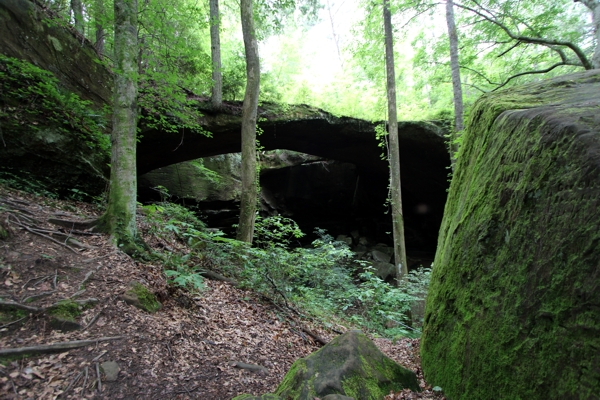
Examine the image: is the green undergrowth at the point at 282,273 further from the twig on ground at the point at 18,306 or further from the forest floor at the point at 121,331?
the twig on ground at the point at 18,306

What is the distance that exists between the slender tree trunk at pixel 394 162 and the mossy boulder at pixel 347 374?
22.0 feet

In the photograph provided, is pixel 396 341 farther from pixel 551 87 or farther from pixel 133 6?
pixel 133 6

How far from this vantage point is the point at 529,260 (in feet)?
6.07

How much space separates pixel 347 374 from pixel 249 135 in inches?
232

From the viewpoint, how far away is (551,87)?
277 centimetres

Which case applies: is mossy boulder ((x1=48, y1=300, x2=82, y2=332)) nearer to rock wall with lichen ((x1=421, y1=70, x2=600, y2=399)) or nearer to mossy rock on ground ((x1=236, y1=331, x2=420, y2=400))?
mossy rock on ground ((x1=236, y1=331, x2=420, y2=400))

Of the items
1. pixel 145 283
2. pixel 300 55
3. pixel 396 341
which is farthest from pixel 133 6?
pixel 300 55

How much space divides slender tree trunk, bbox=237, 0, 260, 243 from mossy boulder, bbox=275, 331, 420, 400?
4499 millimetres

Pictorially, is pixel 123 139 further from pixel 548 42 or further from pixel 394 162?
pixel 548 42

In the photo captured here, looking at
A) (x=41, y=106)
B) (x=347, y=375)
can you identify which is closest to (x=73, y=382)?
(x=347, y=375)

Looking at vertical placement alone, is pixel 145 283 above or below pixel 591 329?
below

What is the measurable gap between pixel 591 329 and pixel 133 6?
669 cm

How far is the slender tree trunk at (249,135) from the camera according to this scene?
7.05m

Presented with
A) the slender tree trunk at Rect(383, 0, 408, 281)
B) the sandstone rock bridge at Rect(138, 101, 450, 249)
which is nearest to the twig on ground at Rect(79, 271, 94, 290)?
the sandstone rock bridge at Rect(138, 101, 450, 249)
